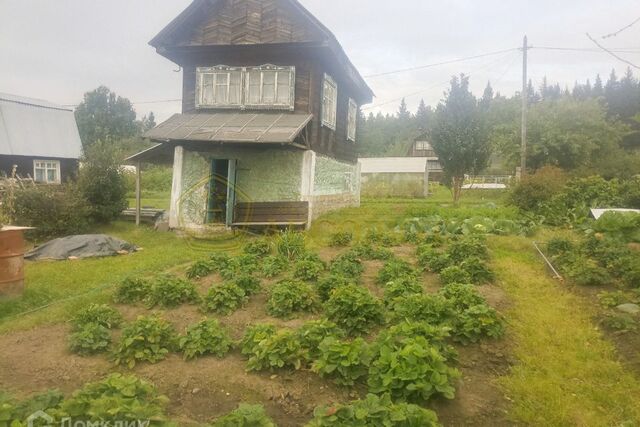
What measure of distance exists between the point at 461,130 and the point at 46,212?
16.2 meters

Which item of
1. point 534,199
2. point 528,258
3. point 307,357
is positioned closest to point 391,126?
point 534,199

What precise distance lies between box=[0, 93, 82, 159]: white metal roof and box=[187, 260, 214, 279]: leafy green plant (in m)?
23.0

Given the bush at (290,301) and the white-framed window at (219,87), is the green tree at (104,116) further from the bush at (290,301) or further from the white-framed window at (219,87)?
the bush at (290,301)

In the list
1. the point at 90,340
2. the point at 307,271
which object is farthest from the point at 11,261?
the point at 307,271

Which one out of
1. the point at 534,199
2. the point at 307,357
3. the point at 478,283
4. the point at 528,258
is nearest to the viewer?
the point at 307,357

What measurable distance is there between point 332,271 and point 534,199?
12954 mm

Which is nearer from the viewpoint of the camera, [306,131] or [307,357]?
[307,357]

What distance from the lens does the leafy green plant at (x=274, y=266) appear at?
9.06m

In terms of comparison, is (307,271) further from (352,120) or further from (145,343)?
(352,120)

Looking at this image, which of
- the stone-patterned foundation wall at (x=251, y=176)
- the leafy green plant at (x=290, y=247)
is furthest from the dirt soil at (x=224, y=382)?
the stone-patterned foundation wall at (x=251, y=176)

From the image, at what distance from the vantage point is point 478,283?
838 centimetres

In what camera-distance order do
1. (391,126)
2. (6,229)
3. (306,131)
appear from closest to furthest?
1. (6,229)
2. (306,131)
3. (391,126)

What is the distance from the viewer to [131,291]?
25.0ft

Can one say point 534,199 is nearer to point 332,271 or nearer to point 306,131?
point 306,131
